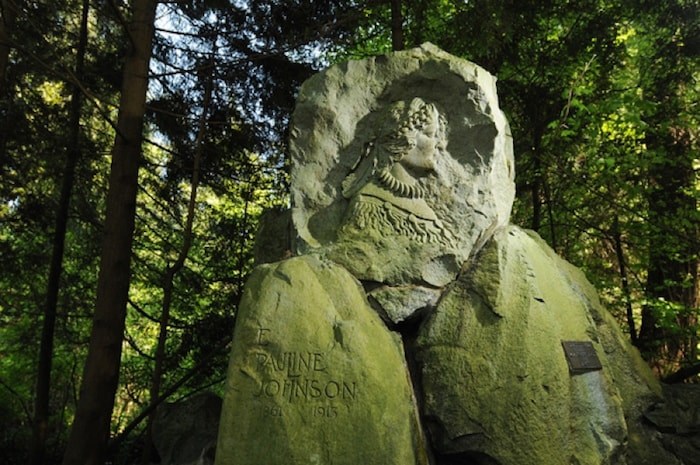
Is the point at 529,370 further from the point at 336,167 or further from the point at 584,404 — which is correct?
the point at 336,167

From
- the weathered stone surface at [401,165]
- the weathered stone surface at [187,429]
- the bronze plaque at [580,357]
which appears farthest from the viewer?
the weathered stone surface at [187,429]

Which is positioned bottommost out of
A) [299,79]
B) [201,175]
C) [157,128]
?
[201,175]

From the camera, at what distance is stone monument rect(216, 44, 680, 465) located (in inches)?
135

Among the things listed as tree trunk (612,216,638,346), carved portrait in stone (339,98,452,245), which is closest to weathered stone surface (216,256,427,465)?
carved portrait in stone (339,98,452,245)

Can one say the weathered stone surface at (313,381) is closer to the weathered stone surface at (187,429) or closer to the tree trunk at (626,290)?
the weathered stone surface at (187,429)

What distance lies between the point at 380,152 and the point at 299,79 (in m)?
3.98

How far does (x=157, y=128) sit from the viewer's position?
830 cm

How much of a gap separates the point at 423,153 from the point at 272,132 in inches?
176

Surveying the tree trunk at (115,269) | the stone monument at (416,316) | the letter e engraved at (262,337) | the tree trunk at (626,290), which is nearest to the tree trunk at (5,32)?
the tree trunk at (115,269)

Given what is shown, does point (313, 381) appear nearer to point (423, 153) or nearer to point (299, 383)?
point (299, 383)

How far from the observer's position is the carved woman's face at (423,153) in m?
4.36

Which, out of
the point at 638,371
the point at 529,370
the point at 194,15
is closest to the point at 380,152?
the point at 529,370

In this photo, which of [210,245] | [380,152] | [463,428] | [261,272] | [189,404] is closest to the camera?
[463,428]

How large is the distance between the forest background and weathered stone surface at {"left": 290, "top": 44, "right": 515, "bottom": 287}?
2.37 metres
